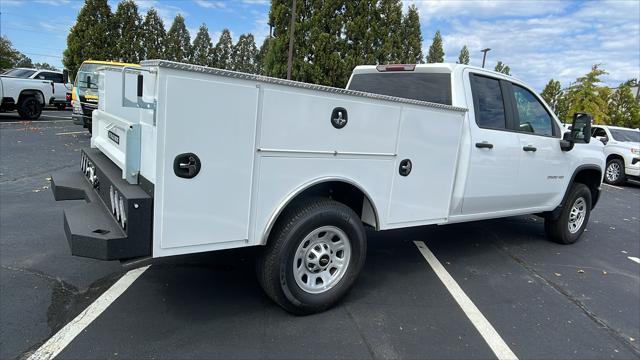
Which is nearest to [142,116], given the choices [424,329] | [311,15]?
A: [424,329]

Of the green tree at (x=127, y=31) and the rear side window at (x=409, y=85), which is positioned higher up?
the green tree at (x=127, y=31)

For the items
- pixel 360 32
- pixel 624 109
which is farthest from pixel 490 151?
pixel 624 109

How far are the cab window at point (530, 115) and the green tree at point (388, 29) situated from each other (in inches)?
728

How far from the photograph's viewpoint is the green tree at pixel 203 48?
49.7 meters

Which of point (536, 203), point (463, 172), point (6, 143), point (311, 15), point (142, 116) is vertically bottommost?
point (6, 143)

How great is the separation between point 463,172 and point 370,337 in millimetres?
1941

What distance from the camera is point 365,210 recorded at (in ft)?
12.4

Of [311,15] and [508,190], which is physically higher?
[311,15]

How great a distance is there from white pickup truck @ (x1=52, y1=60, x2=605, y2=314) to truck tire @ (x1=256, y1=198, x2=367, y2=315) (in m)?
0.01

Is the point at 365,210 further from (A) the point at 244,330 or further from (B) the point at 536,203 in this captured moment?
(B) the point at 536,203

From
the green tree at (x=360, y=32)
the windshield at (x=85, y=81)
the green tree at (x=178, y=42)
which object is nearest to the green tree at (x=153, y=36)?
the green tree at (x=178, y=42)

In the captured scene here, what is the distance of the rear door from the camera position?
4.46 m

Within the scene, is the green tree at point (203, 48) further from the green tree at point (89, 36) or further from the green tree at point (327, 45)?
the green tree at point (327, 45)

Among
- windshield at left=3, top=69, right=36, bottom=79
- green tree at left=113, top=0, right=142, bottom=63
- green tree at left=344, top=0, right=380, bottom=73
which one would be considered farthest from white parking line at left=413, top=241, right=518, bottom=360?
green tree at left=113, top=0, right=142, bottom=63
